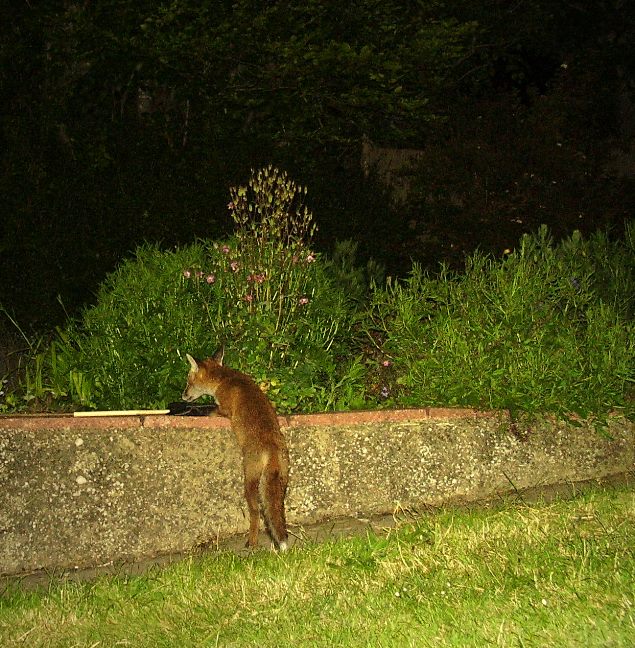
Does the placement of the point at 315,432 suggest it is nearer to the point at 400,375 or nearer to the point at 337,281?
the point at 400,375

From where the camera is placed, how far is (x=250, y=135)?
1188 cm

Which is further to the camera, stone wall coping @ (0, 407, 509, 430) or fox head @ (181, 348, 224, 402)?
fox head @ (181, 348, 224, 402)

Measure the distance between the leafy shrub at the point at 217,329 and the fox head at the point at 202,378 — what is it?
0.49m

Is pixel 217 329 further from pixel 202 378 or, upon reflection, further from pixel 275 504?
pixel 275 504

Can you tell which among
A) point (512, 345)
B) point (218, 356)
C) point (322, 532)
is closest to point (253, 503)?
point (322, 532)

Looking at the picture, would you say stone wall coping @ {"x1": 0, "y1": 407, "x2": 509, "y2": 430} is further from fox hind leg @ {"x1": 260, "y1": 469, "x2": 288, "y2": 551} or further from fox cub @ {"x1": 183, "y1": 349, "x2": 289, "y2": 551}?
fox hind leg @ {"x1": 260, "y1": 469, "x2": 288, "y2": 551}

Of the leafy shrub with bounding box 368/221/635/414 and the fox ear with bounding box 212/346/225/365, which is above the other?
the fox ear with bounding box 212/346/225/365

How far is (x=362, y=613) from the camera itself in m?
4.19

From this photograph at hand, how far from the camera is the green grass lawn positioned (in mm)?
3926

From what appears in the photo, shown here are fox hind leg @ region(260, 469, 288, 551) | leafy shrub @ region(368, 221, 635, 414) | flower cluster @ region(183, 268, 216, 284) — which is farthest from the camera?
flower cluster @ region(183, 268, 216, 284)

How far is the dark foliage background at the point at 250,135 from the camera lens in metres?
9.88

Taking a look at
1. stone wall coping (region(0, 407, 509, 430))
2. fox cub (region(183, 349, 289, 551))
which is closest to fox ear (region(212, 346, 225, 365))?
fox cub (region(183, 349, 289, 551))

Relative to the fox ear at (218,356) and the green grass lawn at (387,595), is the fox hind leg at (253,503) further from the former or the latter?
the fox ear at (218,356)

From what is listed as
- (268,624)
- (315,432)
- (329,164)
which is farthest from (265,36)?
(268,624)
